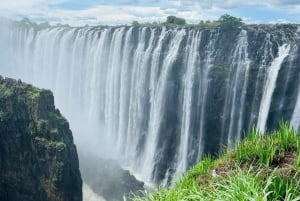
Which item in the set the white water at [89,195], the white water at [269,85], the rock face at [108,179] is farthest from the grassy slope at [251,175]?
the white water at [89,195]

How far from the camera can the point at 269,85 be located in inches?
1305

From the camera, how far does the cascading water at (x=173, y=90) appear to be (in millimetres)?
33500

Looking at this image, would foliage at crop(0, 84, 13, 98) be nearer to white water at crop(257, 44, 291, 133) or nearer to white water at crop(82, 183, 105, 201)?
white water at crop(82, 183, 105, 201)

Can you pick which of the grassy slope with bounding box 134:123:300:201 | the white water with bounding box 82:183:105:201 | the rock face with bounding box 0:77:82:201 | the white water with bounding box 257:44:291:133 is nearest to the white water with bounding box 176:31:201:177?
the white water with bounding box 257:44:291:133

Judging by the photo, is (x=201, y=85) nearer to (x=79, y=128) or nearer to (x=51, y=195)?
(x=51, y=195)

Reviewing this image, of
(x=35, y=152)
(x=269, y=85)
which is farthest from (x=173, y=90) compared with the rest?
(x=35, y=152)

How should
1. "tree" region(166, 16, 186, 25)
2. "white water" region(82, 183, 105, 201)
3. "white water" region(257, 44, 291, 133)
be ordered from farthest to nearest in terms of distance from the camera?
"tree" region(166, 16, 186, 25)
"white water" region(82, 183, 105, 201)
"white water" region(257, 44, 291, 133)

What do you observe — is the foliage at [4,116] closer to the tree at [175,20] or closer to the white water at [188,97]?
the white water at [188,97]

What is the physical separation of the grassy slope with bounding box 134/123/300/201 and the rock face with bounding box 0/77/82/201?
89.4 feet

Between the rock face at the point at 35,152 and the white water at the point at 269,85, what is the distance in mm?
12677

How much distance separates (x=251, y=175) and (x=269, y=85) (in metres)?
27.8

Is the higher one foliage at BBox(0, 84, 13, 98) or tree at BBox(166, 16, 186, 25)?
tree at BBox(166, 16, 186, 25)

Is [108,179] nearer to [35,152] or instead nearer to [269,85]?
[35,152]

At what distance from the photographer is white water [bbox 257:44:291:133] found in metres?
32.5
